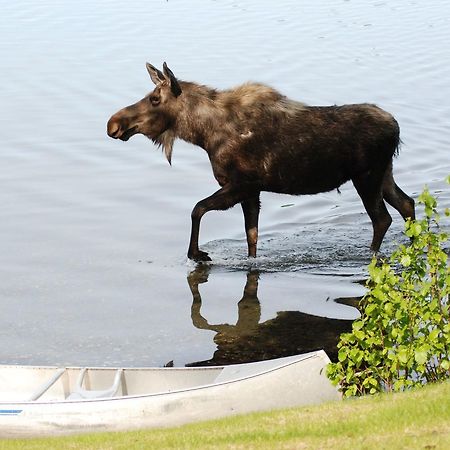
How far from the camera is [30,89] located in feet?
84.0

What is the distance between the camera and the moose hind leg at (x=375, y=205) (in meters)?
14.3

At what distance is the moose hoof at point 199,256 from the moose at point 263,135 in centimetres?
8

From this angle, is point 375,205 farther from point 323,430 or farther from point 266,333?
point 323,430

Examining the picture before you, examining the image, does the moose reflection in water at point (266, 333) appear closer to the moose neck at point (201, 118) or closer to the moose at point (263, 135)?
the moose at point (263, 135)

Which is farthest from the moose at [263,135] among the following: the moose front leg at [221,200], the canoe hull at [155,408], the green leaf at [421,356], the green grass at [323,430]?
the green grass at [323,430]

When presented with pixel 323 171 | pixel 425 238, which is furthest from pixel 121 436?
pixel 323 171

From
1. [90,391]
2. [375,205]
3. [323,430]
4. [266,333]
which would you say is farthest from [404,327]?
[375,205]

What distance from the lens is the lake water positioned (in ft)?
41.3

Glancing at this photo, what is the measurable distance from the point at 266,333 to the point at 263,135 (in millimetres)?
2746

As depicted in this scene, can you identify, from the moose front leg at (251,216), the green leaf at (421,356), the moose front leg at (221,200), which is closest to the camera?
the green leaf at (421,356)

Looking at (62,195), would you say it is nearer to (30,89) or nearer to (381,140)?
(381,140)

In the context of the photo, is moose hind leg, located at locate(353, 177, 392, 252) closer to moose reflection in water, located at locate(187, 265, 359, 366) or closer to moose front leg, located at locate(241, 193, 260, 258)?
moose front leg, located at locate(241, 193, 260, 258)

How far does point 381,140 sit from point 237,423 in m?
6.54

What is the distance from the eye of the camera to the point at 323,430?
754 centimetres
